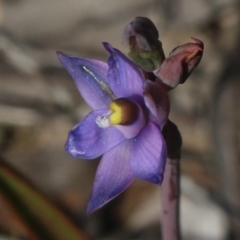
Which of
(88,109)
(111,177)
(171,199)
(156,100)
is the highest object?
(156,100)

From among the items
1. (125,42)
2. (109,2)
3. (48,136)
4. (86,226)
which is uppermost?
(125,42)

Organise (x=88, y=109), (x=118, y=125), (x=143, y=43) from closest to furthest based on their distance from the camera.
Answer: (x=143, y=43) → (x=118, y=125) → (x=88, y=109)

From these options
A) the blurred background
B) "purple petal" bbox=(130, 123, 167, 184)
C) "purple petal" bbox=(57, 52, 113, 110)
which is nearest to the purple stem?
"purple petal" bbox=(130, 123, 167, 184)

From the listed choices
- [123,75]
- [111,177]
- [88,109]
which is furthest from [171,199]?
[88,109]

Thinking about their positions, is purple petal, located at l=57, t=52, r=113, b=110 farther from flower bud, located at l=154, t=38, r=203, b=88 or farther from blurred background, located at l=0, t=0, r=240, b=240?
blurred background, located at l=0, t=0, r=240, b=240

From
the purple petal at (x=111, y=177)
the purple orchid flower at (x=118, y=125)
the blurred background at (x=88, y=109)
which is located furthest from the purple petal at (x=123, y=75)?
Result: the blurred background at (x=88, y=109)

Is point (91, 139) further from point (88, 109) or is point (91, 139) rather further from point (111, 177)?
point (88, 109)

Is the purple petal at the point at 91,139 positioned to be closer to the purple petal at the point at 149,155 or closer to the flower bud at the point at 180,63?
the purple petal at the point at 149,155

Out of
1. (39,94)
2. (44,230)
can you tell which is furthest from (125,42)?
(39,94)

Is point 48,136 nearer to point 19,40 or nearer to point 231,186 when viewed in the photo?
point 19,40
